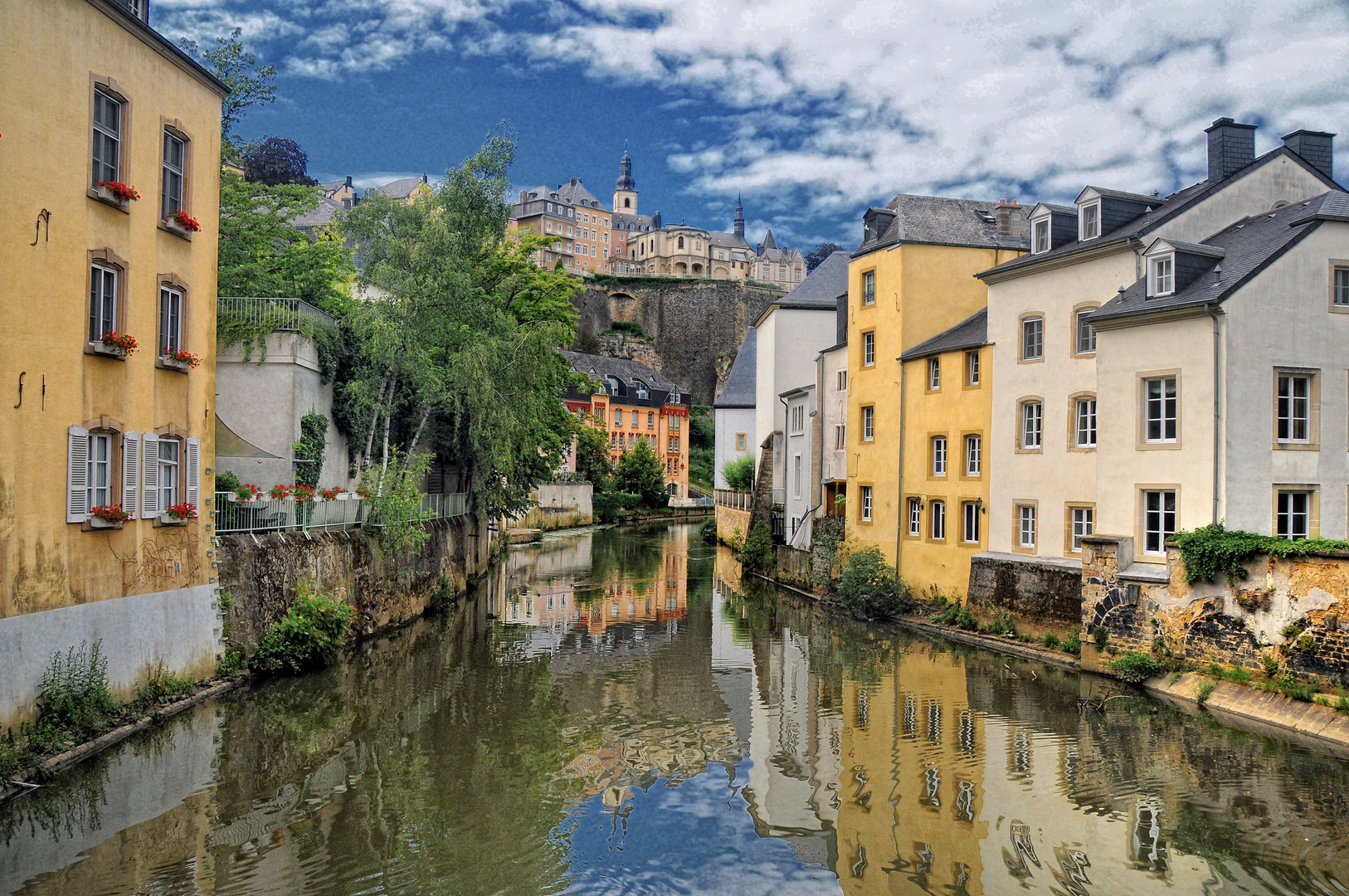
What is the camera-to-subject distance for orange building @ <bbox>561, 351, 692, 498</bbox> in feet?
244

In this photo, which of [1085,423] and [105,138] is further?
[1085,423]

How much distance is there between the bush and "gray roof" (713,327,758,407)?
94.5ft

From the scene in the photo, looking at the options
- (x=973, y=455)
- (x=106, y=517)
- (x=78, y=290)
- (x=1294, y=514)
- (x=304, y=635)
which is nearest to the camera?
(x=78, y=290)

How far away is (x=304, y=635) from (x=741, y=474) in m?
35.5

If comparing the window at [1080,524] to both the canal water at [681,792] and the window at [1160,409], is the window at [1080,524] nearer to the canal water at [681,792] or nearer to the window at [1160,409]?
the window at [1160,409]

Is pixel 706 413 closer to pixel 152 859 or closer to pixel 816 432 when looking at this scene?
pixel 816 432

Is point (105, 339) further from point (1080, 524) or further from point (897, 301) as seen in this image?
point (897, 301)

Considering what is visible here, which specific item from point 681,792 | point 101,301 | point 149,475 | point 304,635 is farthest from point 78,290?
point 681,792

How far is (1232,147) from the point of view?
2114cm

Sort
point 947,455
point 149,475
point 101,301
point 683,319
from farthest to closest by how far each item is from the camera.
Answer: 1. point 683,319
2. point 947,455
3. point 149,475
4. point 101,301

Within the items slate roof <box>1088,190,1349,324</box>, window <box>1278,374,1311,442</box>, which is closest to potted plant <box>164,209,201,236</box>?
slate roof <box>1088,190,1349,324</box>

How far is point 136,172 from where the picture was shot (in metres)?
13.8

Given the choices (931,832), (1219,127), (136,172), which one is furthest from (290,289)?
(1219,127)

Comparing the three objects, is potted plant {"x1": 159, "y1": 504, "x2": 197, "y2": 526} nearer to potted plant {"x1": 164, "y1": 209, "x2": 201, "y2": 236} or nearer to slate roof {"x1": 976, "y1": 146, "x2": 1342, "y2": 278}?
potted plant {"x1": 164, "y1": 209, "x2": 201, "y2": 236}
